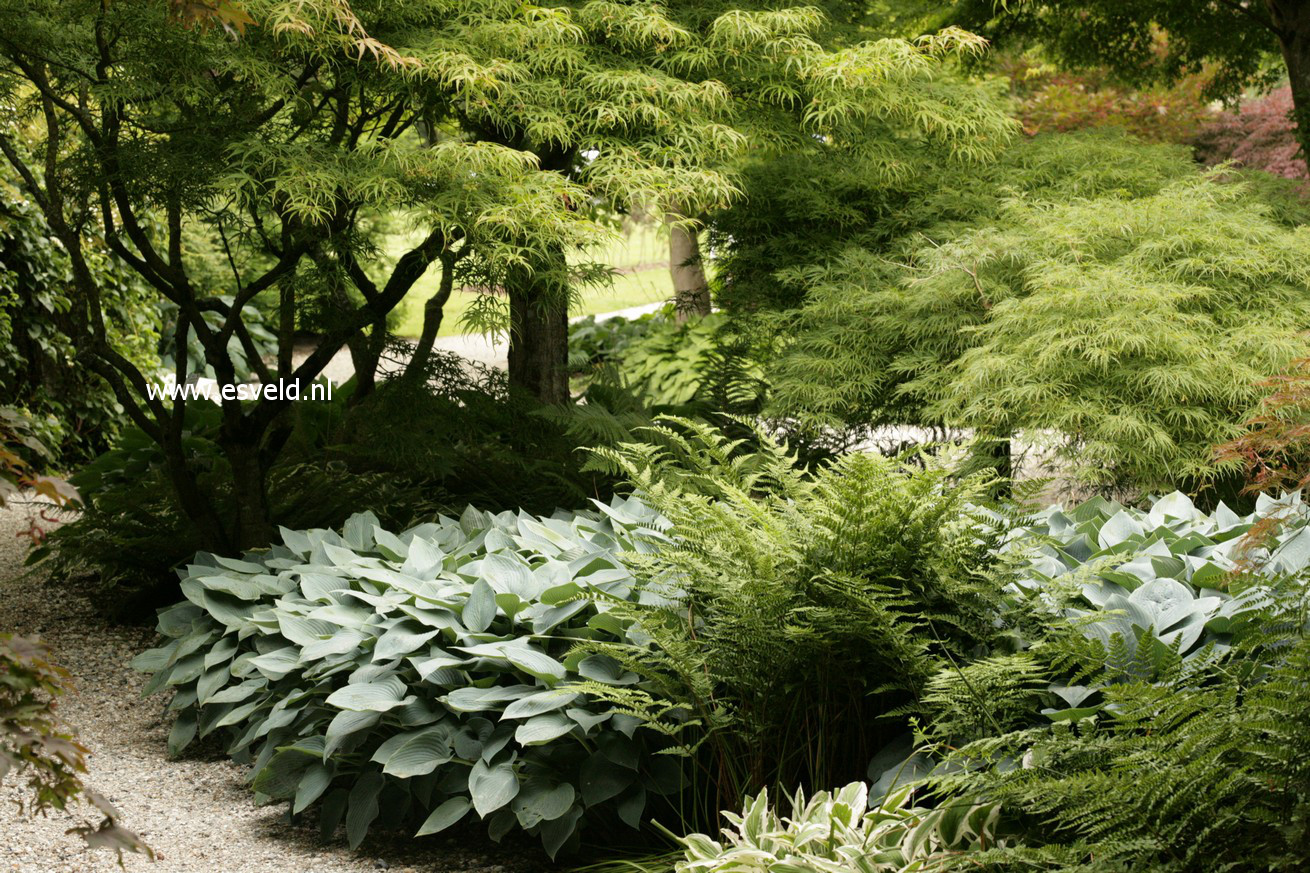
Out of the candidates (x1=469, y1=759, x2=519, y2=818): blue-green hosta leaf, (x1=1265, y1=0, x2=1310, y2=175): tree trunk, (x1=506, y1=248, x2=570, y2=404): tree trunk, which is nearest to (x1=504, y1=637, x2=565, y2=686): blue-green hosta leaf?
(x1=469, y1=759, x2=519, y2=818): blue-green hosta leaf

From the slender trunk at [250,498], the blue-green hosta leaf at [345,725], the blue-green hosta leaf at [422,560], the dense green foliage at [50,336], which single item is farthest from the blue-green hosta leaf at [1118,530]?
the dense green foliage at [50,336]

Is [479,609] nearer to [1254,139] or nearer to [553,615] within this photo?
[553,615]

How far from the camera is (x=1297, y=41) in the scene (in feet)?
21.8

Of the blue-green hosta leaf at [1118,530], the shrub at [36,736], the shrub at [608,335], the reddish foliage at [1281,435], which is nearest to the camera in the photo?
the shrub at [36,736]

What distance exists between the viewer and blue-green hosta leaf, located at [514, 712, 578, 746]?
2.59m

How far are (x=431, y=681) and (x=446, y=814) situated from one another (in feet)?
1.16

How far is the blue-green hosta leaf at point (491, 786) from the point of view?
2590 millimetres

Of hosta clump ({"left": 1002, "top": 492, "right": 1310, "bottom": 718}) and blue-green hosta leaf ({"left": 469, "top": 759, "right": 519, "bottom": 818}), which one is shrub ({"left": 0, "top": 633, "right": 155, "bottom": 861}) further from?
hosta clump ({"left": 1002, "top": 492, "right": 1310, "bottom": 718})

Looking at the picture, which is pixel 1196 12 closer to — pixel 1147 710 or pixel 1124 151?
pixel 1124 151

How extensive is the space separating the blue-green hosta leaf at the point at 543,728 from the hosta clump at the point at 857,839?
0.49m

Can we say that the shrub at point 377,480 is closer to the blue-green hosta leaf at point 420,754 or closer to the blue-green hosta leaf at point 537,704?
the blue-green hosta leaf at point 420,754

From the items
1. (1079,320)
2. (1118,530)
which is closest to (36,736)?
(1118,530)

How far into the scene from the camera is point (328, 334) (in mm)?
4738

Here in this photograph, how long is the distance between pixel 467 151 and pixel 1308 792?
3.11 metres
